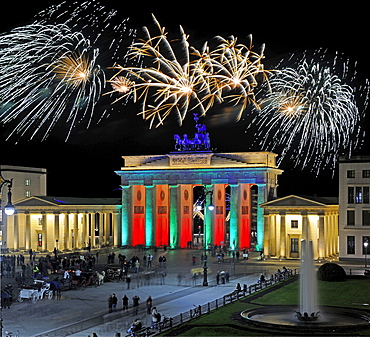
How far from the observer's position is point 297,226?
82875 mm

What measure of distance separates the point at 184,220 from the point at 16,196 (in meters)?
24.7

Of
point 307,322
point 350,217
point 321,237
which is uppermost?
point 350,217

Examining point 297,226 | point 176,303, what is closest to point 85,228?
point 297,226

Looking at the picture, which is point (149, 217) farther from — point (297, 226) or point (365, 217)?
point (365, 217)

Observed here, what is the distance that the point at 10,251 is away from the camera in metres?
91.6

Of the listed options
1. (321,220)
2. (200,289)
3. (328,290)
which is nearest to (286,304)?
(328,290)

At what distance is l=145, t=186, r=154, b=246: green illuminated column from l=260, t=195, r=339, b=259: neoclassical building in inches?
811

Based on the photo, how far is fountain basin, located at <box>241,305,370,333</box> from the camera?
33.8 metres

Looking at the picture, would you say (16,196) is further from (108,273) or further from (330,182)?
(330,182)

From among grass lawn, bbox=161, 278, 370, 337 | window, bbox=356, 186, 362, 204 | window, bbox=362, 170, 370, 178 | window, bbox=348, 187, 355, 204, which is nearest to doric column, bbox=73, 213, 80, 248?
window, bbox=348, 187, 355, 204

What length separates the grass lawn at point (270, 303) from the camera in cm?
3375

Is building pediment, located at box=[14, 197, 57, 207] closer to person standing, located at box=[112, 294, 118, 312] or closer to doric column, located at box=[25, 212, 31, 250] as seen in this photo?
doric column, located at box=[25, 212, 31, 250]

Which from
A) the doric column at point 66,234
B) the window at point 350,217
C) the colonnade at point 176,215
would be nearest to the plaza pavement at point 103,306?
the window at point 350,217

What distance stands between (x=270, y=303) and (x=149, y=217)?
5755 centimetres
